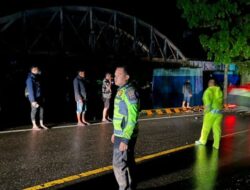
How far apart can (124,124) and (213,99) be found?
15.5 feet

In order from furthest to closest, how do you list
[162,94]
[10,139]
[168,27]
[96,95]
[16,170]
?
[168,27] → [162,94] → [96,95] → [10,139] → [16,170]

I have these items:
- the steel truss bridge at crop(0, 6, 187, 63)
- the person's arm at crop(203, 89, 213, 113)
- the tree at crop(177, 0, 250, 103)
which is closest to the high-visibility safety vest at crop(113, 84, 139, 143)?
the person's arm at crop(203, 89, 213, 113)

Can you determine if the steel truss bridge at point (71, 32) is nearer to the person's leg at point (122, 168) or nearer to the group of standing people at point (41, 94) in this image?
the group of standing people at point (41, 94)

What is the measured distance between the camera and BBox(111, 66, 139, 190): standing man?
4.93m

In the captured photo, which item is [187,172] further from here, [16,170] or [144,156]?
[16,170]

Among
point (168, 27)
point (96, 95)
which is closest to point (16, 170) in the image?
point (96, 95)

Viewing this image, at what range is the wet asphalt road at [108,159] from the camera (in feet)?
21.1

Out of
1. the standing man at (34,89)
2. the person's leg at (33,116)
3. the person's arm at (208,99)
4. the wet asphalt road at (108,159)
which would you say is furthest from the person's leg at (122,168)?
the person's leg at (33,116)

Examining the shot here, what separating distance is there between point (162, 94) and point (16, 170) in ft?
48.9

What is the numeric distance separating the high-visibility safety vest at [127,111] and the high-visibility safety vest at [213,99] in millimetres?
4559

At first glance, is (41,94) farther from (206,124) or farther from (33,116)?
(206,124)

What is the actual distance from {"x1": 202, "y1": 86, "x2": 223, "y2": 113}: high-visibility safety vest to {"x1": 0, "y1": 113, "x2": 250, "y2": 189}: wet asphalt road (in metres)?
0.99

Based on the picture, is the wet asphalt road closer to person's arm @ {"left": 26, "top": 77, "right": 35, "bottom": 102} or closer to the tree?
person's arm @ {"left": 26, "top": 77, "right": 35, "bottom": 102}

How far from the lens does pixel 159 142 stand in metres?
9.98
